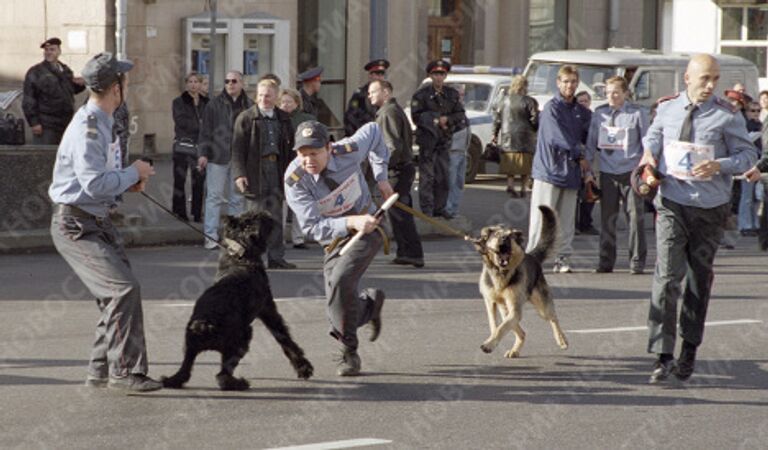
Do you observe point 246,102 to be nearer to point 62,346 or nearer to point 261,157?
point 261,157

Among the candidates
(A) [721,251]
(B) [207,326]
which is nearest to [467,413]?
(B) [207,326]

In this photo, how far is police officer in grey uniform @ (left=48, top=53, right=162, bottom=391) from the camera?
8.78m

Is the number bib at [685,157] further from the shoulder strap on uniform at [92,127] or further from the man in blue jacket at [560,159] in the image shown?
the man in blue jacket at [560,159]

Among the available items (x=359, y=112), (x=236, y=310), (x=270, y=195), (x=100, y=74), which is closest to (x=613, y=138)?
(x=270, y=195)

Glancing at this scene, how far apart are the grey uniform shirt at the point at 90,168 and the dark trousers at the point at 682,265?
3.00m

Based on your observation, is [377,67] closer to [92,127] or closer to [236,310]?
[236,310]

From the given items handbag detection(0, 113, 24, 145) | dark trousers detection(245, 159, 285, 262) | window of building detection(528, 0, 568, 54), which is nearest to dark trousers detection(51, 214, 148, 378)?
dark trousers detection(245, 159, 285, 262)

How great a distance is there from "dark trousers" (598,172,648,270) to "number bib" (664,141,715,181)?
19.1 feet

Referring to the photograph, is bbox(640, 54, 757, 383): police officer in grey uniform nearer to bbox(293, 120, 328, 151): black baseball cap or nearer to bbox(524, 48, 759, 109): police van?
bbox(293, 120, 328, 151): black baseball cap

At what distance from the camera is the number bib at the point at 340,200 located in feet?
31.7

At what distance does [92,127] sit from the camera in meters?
8.80

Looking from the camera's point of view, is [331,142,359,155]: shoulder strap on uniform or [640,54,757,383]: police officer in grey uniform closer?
[640,54,757,383]: police officer in grey uniform

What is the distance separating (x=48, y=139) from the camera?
63.5ft

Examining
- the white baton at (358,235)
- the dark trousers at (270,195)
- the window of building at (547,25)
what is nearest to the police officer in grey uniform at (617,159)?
the dark trousers at (270,195)
